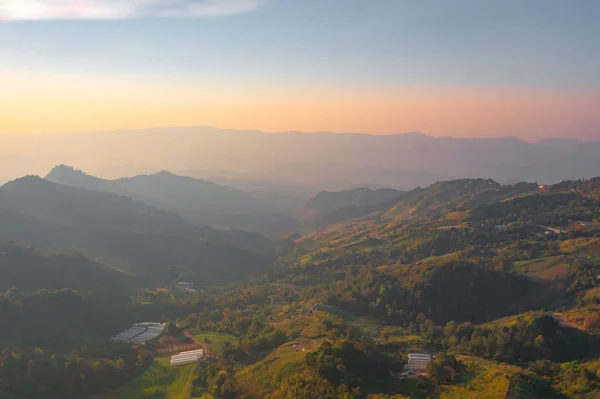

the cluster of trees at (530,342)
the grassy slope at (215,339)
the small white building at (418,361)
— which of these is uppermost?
the small white building at (418,361)

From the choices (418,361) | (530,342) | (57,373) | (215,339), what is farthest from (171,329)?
(530,342)

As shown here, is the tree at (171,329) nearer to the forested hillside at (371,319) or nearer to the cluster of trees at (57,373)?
the forested hillside at (371,319)

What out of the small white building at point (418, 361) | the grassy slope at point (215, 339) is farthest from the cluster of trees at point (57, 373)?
the small white building at point (418, 361)

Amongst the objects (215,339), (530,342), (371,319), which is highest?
(530,342)

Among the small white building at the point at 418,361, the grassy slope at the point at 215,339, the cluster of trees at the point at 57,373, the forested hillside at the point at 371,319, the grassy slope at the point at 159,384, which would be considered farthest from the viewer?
the grassy slope at the point at 215,339

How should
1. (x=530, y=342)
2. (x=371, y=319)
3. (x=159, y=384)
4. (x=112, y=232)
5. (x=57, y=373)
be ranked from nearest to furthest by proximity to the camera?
(x=57, y=373), (x=159, y=384), (x=530, y=342), (x=371, y=319), (x=112, y=232)

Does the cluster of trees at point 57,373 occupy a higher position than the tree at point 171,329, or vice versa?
the cluster of trees at point 57,373

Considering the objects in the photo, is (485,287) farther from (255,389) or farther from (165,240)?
(165,240)

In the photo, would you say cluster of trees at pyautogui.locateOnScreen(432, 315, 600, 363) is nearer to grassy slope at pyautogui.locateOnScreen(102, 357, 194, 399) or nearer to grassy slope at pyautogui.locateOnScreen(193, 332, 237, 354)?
grassy slope at pyautogui.locateOnScreen(193, 332, 237, 354)

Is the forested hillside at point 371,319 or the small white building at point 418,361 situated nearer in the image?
Result: the forested hillside at point 371,319

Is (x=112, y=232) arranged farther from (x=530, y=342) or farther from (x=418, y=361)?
(x=530, y=342)

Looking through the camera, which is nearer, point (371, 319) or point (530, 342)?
point (530, 342)

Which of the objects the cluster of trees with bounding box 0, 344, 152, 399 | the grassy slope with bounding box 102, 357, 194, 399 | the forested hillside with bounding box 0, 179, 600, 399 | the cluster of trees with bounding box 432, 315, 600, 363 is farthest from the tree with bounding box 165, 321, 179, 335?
the cluster of trees with bounding box 432, 315, 600, 363
